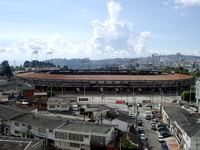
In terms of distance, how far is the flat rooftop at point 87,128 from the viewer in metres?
19.1

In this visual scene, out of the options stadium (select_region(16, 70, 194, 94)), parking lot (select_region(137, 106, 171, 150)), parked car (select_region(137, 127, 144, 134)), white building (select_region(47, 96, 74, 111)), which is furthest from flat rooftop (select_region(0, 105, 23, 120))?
stadium (select_region(16, 70, 194, 94))

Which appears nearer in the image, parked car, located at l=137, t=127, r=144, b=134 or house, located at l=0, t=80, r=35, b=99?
parked car, located at l=137, t=127, r=144, b=134

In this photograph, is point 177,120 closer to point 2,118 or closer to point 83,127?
point 83,127

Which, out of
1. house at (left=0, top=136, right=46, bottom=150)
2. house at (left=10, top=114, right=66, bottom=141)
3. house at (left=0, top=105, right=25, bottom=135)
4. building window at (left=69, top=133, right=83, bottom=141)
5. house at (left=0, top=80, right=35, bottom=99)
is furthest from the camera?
house at (left=0, top=80, right=35, bottom=99)

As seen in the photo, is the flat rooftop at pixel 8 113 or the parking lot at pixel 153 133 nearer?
the parking lot at pixel 153 133

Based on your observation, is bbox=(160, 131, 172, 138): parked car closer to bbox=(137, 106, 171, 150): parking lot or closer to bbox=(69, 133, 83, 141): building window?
bbox=(137, 106, 171, 150): parking lot

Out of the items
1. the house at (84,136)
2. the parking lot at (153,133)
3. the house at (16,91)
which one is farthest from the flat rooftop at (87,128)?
the house at (16,91)

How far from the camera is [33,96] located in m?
37.3

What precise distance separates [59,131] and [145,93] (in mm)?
30290

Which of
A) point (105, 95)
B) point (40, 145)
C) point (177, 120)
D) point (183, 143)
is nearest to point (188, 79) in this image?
point (105, 95)

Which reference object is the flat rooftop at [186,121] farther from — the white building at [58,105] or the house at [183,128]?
the white building at [58,105]

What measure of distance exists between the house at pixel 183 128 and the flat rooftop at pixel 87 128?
179 inches

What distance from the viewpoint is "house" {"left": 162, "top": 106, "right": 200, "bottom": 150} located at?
698 inches

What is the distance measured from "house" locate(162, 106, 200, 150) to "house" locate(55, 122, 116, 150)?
169 inches
